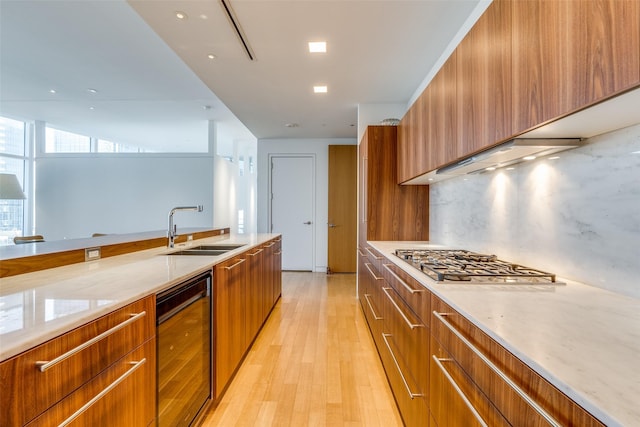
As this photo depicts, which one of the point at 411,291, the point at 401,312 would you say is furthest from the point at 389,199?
the point at 411,291

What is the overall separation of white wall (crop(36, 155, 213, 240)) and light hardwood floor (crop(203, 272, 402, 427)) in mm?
4262

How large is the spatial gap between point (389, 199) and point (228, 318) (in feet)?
6.46

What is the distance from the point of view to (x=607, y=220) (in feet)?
3.55

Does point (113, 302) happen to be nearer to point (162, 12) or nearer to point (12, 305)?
point (12, 305)

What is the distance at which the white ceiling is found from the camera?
204 cm

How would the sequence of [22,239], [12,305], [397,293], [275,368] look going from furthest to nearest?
[22,239] < [275,368] < [397,293] < [12,305]

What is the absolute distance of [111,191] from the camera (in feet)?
21.0

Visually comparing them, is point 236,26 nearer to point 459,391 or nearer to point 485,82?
point 485,82

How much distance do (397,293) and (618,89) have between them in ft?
4.18

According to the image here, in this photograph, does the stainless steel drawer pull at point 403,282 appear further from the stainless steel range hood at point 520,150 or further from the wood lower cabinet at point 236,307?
the wood lower cabinet at point 236,307

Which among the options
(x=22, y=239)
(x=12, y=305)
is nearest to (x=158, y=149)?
(x=22, y=239)

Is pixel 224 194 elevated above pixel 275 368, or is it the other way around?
pixel 224 194

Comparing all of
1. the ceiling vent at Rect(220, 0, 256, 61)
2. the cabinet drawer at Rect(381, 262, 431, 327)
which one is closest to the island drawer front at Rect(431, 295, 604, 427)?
the cabinet drawer at Rect(381, 262, 431, 327)

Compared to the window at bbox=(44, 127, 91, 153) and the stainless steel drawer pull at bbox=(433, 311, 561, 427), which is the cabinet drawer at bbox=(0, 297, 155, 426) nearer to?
the stainless steel drawer pull at bbox=(433, 311, 561, 427)
